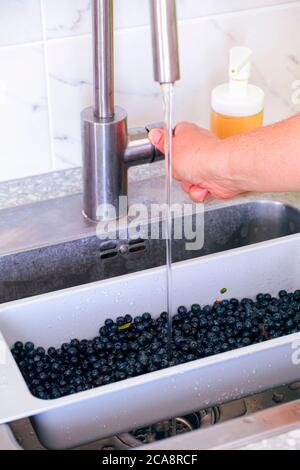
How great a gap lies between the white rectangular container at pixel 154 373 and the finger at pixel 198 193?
0.36 ft

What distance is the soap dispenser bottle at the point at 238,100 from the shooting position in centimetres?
124

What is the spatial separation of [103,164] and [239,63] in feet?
0.93

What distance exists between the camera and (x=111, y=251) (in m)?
1.22

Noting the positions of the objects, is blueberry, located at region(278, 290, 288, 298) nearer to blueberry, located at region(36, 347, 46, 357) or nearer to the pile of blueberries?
the pile of blueberries

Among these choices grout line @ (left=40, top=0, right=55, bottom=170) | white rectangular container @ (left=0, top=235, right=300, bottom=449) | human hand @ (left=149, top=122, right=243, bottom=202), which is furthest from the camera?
grout line @ (left=40, top=0, right=55, bottom=170)

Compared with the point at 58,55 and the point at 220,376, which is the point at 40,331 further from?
the point at 58,55

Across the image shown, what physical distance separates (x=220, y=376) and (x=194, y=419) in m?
0.13

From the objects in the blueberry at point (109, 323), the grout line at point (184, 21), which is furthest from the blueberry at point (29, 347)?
the grout line at point (184, 21)

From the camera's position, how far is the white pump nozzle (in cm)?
123

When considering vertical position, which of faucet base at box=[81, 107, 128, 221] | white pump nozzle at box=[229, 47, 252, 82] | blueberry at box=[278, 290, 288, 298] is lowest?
blueberry at box=[278, 290, 288, 298]

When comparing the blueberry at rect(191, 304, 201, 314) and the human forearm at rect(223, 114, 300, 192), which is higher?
the human forearm at rect(223, 114, 300, 192)

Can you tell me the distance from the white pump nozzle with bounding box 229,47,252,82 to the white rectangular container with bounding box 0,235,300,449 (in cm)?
27

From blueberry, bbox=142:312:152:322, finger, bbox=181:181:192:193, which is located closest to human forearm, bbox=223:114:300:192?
finger, bbox=181:181:192:193

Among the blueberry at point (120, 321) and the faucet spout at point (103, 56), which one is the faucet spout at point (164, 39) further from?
the blueberry at point (120, 321)
